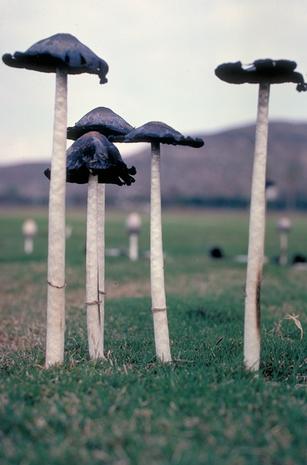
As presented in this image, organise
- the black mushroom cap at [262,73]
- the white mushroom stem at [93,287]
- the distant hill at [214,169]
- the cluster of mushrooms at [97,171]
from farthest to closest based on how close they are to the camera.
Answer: the distant hill at [214,169]
the white mushroom stem at [93,287]
the cluster of mushrooms at [97,171]
the black mushroom cap at [262,73]

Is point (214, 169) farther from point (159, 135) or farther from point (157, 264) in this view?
point (159, 135)

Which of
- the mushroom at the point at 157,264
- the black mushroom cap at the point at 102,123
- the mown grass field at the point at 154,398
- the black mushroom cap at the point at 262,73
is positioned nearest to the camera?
the mown grass field at the point at 154,398

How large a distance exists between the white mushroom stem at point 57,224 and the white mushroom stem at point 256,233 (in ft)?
5.53

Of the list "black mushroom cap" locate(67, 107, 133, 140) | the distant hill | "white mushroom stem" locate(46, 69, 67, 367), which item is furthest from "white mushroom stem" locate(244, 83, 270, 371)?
the distant hill

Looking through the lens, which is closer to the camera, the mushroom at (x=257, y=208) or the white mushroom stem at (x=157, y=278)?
the mushroom at (x=257, y=208)

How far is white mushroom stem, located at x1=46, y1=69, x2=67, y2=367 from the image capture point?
526cm

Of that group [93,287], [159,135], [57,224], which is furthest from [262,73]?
[93,287]

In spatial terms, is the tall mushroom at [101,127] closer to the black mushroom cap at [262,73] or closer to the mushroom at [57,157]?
the mushroom at [57,157]

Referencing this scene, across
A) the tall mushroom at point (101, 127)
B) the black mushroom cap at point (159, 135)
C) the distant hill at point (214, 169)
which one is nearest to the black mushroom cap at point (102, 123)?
the tall mushroom at point (101, 127)

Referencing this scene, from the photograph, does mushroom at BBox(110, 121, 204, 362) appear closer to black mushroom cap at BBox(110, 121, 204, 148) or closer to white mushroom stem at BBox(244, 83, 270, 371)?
black mushroom cap at BBox(110, 121, 204, 148)

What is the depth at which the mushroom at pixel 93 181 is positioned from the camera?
5598 mm

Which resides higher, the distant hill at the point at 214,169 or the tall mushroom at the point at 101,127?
the distant hill at the point at 214,169

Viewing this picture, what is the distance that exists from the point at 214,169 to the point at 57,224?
15094cm

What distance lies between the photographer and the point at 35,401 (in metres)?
4.45
